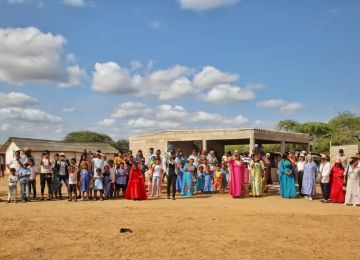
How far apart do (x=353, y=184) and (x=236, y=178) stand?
400 centimetres

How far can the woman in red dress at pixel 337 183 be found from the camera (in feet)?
46.1

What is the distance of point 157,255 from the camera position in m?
6.68

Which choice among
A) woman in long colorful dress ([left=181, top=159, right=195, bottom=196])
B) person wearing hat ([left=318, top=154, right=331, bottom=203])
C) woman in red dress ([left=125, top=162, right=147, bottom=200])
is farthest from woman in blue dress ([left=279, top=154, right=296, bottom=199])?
woman in red dress ([left=125, top=162, right=147, bottom=200])

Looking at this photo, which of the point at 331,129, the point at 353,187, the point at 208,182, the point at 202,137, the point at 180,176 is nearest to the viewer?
the point at 353,187

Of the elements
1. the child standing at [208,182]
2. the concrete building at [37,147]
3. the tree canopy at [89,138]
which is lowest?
the child standing at [208,182]

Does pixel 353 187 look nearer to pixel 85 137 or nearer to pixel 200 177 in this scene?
pixel 200 177

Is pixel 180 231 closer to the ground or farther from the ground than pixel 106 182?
closer to the ground

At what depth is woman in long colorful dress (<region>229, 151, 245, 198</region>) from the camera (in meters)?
15.4

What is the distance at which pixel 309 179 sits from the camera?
14969mm

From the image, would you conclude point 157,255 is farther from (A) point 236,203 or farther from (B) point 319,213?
(A) point 236,203

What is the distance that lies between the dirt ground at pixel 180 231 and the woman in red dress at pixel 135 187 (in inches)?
55.5

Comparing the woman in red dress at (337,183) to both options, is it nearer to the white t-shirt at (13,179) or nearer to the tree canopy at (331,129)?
the white t-shirt at (13,179)

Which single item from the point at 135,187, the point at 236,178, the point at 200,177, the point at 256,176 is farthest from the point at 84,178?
the point at 256,176

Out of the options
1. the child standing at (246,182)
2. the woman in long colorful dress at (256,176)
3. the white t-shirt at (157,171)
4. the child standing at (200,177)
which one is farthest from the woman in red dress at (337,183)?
the white t-shirt at (157,171)
